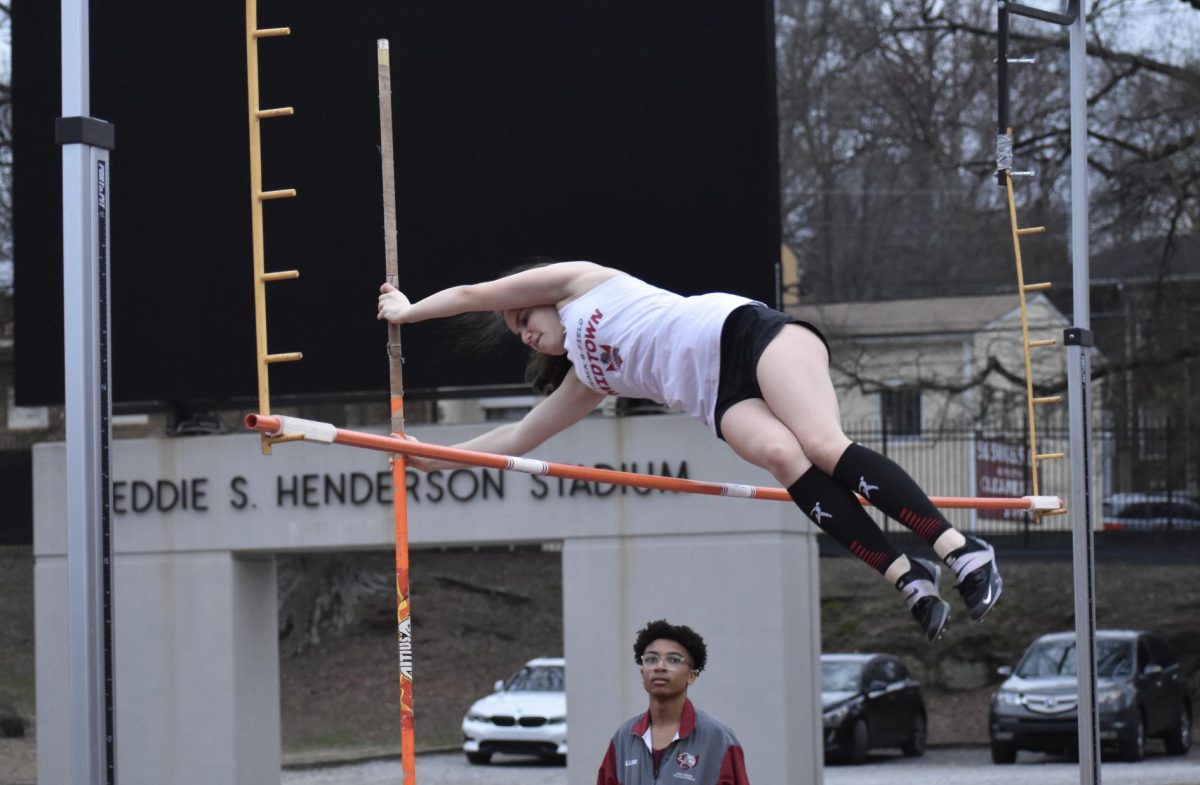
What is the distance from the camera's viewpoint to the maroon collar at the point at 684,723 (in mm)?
5336

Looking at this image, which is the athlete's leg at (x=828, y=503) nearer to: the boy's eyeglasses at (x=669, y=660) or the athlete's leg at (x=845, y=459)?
the athlete's leg at (x=845, y=459)

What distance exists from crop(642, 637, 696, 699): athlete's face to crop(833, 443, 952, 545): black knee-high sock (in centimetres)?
117

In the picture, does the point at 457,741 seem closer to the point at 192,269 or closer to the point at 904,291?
the point at 192,269

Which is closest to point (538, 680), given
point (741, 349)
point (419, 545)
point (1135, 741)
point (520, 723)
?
point (520, 723)

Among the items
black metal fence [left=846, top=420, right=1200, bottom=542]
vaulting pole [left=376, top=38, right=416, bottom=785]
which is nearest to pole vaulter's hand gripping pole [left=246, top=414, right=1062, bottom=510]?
vaulting pole [left=376, top=38, right=416, bottom=785]

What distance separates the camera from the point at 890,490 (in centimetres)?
443

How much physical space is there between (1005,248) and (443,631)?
12.8m

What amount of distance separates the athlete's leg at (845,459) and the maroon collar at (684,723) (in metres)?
1.17

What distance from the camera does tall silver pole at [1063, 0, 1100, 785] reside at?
689cm

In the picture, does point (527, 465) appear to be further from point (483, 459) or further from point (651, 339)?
point (651, 339)

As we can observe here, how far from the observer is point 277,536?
30.6 ft

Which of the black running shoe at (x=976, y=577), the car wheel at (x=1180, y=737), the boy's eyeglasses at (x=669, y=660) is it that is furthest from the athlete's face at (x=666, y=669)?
the car wheel at (x=1180, y=737)

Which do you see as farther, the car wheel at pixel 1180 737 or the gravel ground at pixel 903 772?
the car wheel at pixel 1180 737

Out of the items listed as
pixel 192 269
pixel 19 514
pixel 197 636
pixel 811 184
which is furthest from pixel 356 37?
pixel 811 184
